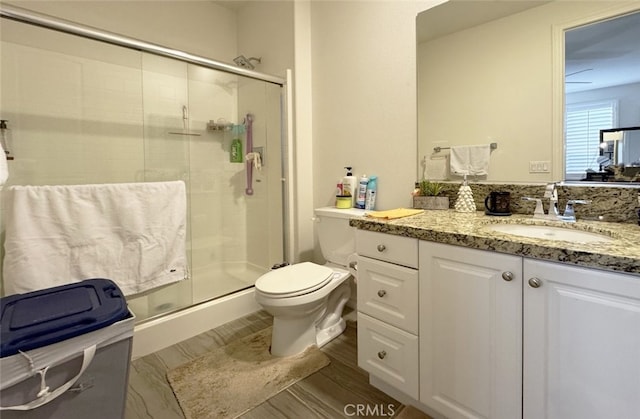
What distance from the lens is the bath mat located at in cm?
140

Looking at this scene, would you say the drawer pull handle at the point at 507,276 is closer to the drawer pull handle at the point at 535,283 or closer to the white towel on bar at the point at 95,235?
the drawer pull handle at the point at 535,283

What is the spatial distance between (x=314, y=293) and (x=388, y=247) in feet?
1.81

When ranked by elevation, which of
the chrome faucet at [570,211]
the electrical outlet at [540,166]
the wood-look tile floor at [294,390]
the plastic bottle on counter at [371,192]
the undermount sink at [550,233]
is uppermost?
the electrical outlet at [540,166]

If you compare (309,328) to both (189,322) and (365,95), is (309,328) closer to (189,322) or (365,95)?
(189,322)

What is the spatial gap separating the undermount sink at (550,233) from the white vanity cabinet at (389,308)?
0.35 metres

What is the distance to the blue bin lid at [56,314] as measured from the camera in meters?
0.88

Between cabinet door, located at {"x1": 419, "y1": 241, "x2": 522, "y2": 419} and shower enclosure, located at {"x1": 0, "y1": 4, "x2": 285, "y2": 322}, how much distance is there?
149 cm

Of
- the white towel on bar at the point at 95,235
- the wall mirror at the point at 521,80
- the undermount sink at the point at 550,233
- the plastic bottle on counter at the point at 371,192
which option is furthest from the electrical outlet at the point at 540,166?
the white towel on bar at the point at 95,235

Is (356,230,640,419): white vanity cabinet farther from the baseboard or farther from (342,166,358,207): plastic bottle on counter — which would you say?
the baseboard

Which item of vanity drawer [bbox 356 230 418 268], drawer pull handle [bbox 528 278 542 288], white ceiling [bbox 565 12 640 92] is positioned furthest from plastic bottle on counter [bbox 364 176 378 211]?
drawer pull handle [bbox 528 278 542 288]

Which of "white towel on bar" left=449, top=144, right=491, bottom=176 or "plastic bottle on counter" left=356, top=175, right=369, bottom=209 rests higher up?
"white towel on bar" left=449, top=144, right=491, bottom=176

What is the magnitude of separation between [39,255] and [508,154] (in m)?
2.26

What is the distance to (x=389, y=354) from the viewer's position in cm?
135

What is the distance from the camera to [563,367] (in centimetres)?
90
